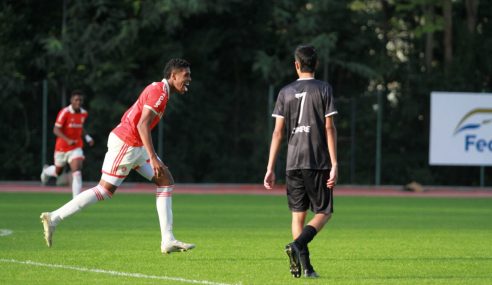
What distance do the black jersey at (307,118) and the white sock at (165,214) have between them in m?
2.25

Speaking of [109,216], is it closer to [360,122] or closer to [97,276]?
[97,276]

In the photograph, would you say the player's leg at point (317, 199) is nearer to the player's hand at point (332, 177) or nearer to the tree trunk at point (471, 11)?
the player's hand at point (332, 177)

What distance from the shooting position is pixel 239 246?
13.9m

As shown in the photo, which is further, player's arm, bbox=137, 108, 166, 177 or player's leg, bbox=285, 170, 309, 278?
player's arm, bbox=137, 108, 166, 177

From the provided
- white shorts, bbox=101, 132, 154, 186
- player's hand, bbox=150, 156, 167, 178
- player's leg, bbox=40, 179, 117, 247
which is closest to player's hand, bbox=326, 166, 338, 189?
player's hand, bbox=150, 156, 167, 178

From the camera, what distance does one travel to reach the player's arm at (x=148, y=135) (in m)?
11.9

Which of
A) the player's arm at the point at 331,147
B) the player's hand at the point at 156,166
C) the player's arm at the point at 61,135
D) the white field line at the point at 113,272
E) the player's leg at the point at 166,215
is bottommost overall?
the white field line at the point at 113,272

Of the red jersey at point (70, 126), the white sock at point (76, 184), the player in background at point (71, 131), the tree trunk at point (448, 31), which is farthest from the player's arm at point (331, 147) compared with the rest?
the tree trunk at point (448, 31)

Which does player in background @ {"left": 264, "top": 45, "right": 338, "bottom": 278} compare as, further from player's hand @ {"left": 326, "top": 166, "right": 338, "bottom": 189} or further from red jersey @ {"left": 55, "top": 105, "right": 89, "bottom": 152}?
red jersey @ {"left": 55, "top": 105, "right": 89, "bottom": 152}

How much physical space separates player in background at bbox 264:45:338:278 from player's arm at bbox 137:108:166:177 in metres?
1.75

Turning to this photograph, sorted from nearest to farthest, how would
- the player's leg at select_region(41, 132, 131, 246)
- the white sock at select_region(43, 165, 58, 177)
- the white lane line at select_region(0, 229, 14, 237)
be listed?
the player's leg at select_region(41, 132, 131, 246), the white lane line at select_region(0, 229, 14, 237), the white sock at select_region(43, 165, 58, 177)

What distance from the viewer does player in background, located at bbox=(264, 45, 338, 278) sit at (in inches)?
408

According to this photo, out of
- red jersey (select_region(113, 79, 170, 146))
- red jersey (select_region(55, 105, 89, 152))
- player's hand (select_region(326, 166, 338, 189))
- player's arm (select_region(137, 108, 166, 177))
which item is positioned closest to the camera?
player's hand (select_region(326, 166, 338, 189))

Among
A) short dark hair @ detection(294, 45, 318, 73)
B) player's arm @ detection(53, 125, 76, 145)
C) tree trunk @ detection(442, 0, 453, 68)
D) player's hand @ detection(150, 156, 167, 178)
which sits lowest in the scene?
player's arm @ detection(53, 125, 76, 145)
